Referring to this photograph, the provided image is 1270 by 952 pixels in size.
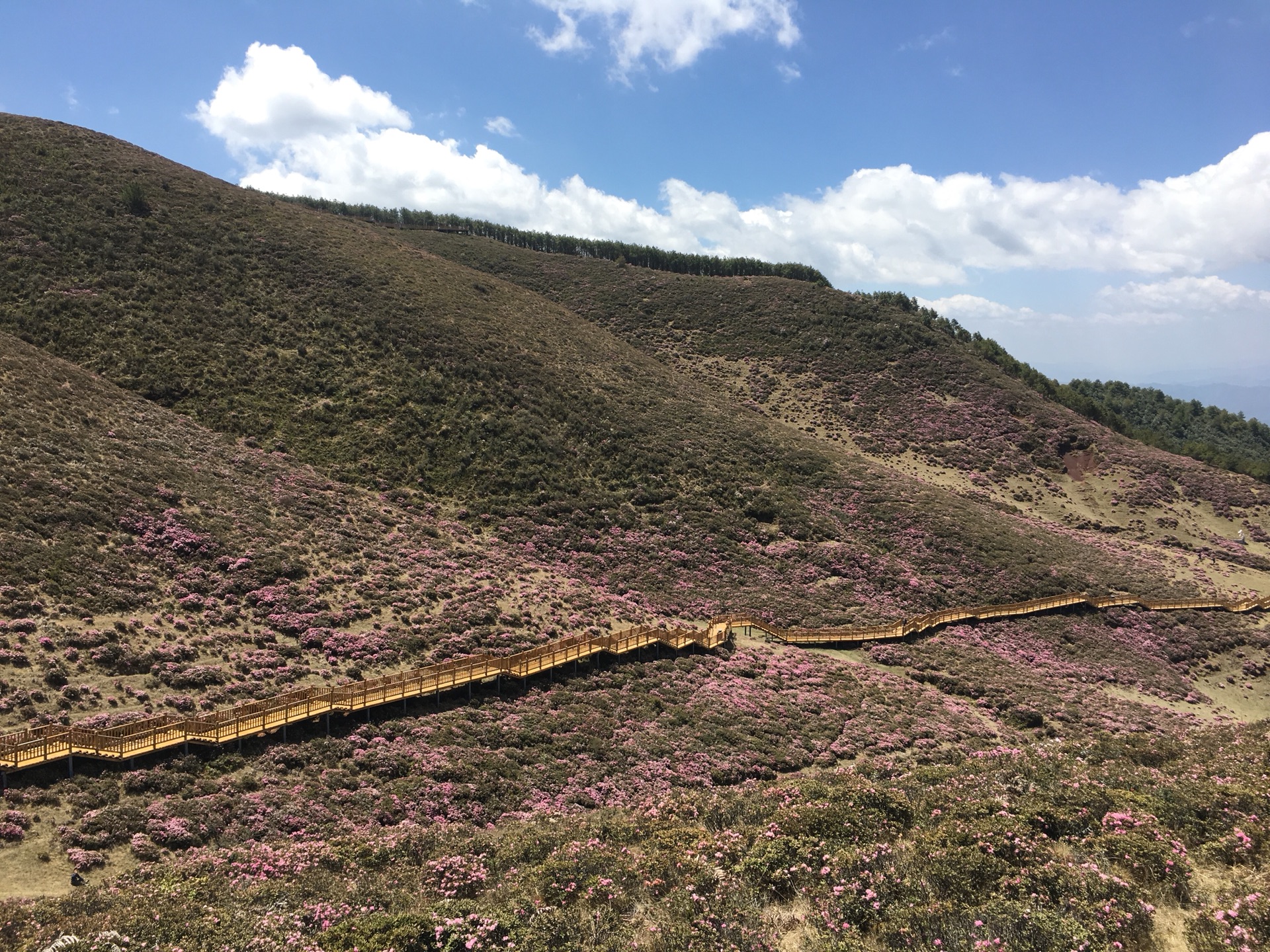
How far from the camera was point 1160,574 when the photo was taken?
2005 inches

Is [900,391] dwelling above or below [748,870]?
above

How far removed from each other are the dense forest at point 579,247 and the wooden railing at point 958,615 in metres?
100

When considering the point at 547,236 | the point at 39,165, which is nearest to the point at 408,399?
the point at 39,165

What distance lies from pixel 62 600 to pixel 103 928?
1644cm

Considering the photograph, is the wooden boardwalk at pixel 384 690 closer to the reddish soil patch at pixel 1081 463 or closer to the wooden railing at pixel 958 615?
the wooden railing at pixel 958 615

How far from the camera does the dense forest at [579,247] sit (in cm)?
13612

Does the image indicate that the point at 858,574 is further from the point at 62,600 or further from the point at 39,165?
the point at 39,165

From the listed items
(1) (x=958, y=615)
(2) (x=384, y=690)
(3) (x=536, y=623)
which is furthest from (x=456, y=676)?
(1) (x=958, y=615)

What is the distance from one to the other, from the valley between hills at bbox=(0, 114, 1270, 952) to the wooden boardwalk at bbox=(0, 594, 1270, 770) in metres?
0.58

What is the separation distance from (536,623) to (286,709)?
12850 mm

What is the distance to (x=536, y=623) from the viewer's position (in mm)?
31297

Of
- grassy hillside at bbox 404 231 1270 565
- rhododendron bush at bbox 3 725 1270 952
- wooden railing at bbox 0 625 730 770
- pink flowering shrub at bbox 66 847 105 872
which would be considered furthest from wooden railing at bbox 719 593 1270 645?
pink flowering shrub at bbox 66 847 105 872

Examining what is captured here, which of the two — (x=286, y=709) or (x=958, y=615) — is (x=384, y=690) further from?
(x=958, y=615)

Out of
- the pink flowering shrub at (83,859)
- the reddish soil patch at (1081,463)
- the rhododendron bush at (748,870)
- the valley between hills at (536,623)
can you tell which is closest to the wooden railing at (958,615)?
the valley between hills at (536,623)
